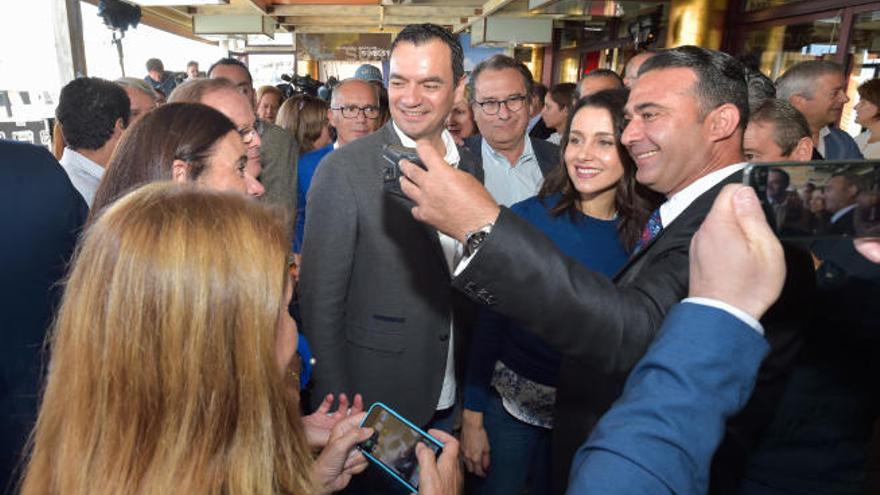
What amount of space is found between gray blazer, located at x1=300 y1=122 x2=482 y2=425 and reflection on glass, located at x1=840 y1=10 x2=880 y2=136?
4203 millimetres

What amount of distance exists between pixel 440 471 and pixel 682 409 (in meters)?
0.62

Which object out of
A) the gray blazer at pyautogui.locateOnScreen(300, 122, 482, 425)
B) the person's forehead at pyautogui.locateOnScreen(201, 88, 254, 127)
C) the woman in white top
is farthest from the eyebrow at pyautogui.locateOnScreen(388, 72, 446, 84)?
the woman in white top

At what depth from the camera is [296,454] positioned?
753mm

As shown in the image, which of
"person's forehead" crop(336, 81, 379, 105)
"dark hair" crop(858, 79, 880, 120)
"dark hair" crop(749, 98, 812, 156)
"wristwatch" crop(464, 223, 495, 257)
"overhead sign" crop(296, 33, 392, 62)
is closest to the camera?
"wristwatch" crop(464, 223, 495, 257)

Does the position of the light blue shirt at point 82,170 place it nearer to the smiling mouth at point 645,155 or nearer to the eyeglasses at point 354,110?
the eyeglasses at point 354,110

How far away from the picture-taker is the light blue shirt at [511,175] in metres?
2.67

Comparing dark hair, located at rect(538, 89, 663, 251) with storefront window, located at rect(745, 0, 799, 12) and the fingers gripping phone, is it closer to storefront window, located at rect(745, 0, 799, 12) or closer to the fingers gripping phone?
the fingers gripping phone

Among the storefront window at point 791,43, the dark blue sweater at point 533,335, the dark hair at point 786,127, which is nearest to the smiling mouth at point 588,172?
the dark blue sweater at point 533,335

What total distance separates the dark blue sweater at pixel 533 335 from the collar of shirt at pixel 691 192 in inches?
14.7

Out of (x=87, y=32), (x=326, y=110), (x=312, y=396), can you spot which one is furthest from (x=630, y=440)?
(x=87, y=32)

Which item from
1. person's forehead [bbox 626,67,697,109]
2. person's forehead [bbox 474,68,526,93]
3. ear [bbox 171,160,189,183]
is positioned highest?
person's forehead [bbox 474,68,526,93]

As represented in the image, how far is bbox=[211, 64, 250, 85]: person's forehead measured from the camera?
3.80 m

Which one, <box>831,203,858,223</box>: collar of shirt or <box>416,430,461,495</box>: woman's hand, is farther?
<box>416,430,461,495</box>: woman's hand

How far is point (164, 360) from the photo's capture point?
0.64 metres
